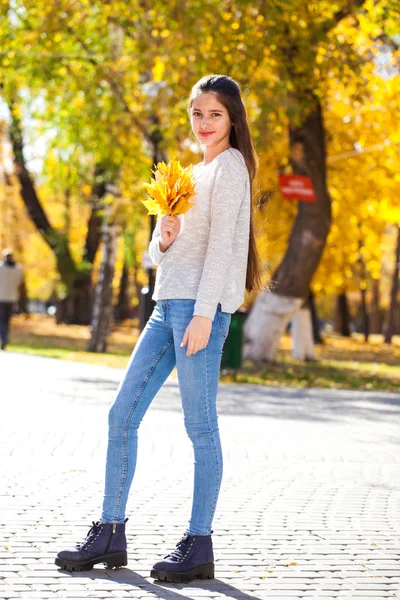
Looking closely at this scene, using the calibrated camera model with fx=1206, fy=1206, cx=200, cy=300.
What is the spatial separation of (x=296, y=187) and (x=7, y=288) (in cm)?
605

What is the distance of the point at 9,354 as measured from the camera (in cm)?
2228

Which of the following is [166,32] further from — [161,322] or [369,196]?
[161,322]

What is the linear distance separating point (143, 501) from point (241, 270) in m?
Answer: 2.24

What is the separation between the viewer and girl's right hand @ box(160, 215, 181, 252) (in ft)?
16.8

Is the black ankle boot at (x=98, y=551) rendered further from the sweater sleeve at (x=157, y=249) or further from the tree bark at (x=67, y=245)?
the tree bark at (x=67, y=245)

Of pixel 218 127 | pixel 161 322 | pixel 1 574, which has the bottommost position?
pixel 1 574

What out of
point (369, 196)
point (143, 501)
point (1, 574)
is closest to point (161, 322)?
point (1, 574)

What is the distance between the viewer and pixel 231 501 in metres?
7.20

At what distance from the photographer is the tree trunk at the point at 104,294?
26.6 metres

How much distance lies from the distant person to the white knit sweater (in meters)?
18.1

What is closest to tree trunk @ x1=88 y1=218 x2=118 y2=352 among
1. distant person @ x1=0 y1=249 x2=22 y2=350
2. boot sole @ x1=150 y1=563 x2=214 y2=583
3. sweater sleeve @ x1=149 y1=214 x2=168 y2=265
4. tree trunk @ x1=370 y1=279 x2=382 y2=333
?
distant person @ x1=0 y1=249 x2=22 y2=350

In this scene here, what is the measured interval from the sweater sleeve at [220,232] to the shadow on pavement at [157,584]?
44.6 inches

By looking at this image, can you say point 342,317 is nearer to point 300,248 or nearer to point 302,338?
point 302,338

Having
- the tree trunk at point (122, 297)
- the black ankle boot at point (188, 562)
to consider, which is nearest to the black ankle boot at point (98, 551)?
the black ankle boot at point (188, 562)
